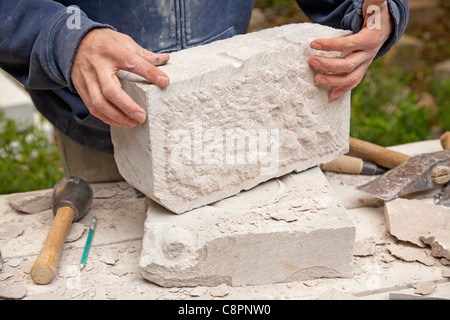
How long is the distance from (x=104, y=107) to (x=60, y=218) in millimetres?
567

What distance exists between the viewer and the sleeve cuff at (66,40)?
1.94 metres

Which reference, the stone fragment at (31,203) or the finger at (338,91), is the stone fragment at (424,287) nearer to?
the finger at (338,91)

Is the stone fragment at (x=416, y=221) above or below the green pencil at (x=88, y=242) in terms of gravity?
above

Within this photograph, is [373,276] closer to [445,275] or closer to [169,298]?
[445,275]

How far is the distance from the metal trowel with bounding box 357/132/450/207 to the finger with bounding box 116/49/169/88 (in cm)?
113

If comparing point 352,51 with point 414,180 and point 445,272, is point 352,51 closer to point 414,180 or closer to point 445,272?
point 414,180

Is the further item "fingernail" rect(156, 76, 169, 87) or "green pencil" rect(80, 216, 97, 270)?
"green pencil" rect(80, 216, 97, 270)

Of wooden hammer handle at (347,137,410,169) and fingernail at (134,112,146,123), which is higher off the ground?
fingernail at (134,112,146,123)

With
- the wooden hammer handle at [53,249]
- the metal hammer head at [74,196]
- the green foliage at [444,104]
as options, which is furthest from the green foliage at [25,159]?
the green foliage at [444,104]

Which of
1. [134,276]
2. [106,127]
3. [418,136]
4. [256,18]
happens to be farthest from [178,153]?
[256,18]

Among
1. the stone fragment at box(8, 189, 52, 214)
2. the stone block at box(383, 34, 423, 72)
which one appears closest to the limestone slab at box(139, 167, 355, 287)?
the stone fragment at box(8, 189, 52, 214)

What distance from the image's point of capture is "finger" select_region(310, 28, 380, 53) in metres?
2.09

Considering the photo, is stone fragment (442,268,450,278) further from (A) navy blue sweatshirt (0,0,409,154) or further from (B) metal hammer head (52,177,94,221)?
(B) metal hammer head (52,177,94,221)

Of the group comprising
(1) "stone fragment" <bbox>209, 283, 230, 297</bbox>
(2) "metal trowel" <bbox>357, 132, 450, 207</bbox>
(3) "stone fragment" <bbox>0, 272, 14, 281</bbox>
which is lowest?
(3) "stone fragment" <bbox>0, 272, 14, 281</bbox>
